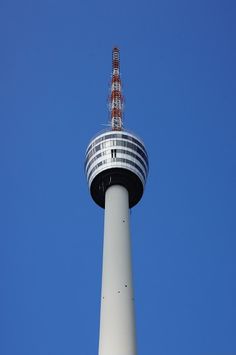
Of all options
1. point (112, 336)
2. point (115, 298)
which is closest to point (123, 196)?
point (115, 298)

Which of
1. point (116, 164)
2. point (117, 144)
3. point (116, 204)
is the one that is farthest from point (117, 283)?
point (117, 144)

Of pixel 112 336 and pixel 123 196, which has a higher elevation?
pixel 123 196

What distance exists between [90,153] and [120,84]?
14.0 meters

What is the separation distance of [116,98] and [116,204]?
1917 cm

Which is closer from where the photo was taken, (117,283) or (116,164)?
(117,283)

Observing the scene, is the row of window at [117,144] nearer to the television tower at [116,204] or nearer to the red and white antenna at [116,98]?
the television tower at [116,204]

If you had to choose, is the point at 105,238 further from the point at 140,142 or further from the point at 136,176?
the point at 140,142

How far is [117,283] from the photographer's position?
47906 millimetres

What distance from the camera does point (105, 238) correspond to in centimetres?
5316

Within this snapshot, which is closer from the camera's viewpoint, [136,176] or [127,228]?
[127,228]

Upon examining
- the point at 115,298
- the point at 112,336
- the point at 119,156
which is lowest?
the point at 112,336

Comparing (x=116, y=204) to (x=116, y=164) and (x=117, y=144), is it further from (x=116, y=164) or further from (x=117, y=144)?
(x=117, y=144)

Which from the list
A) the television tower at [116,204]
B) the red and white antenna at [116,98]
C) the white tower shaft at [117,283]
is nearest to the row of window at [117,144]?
the television tower at [116,204]

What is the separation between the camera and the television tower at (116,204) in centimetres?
4494
